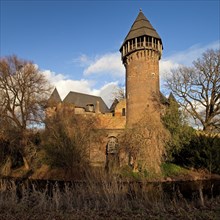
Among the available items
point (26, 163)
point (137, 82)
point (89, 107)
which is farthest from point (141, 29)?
point (26, 163)

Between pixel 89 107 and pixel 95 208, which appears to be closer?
pixel 95 208

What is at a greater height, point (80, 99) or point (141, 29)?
point (141, 29)

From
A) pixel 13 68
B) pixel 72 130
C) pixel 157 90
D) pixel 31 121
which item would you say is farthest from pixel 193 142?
pixel 13 68

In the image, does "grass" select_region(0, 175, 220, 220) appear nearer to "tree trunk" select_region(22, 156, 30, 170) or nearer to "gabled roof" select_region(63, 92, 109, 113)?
"tree trunk" select_region(22, 156, 30, 170)

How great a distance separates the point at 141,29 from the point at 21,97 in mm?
13335

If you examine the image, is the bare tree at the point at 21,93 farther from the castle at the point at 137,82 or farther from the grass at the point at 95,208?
the grass at the point at 95,208

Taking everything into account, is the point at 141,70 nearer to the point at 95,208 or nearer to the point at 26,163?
the point at 26,163

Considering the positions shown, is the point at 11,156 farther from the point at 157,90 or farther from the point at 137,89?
the point at 157,90

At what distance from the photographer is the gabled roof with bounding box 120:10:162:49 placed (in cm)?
2466

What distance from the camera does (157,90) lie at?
2445cm

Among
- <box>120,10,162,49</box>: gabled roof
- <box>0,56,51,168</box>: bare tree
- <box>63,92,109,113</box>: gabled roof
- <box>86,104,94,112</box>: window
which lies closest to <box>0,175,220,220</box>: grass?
<box>0,56,51,168</box>: bare tree

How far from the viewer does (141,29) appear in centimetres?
2498

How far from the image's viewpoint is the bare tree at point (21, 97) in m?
21.8

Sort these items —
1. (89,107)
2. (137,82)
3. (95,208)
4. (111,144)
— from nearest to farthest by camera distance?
(95,208), (137,82), (111,144), (89,107)
